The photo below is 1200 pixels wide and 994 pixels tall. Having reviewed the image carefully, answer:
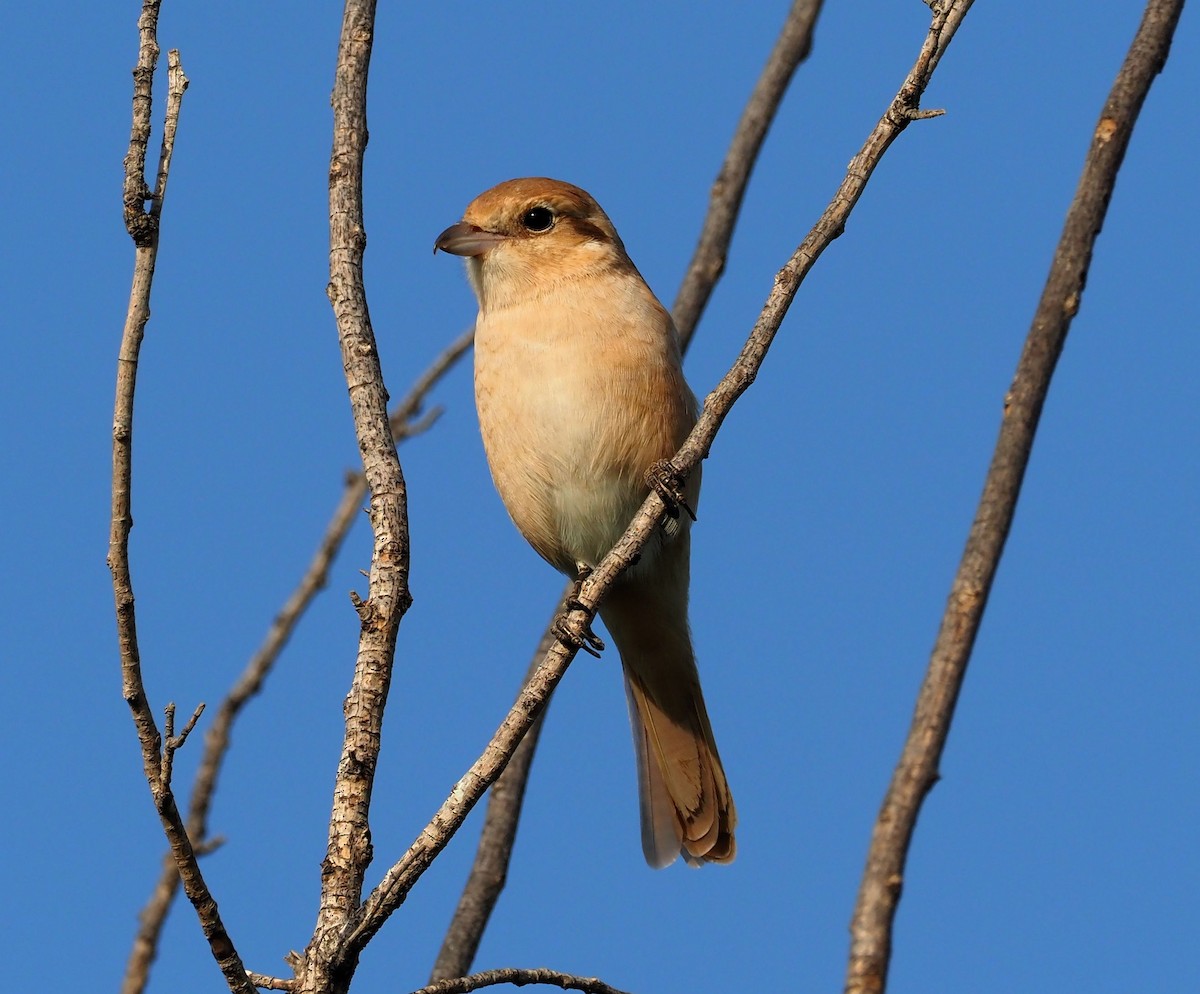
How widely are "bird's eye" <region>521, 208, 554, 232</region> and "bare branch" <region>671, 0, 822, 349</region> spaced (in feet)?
2.53

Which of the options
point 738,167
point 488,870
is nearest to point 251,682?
point 488,870

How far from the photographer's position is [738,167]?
19.8 feet

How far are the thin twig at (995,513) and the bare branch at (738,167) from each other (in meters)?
1.69

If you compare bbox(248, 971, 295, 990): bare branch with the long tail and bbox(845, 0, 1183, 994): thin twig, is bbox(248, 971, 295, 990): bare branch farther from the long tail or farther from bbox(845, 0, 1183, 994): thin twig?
the long tail

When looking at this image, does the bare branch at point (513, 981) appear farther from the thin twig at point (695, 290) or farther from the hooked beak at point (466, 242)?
the hooked beak at point (466, 242)

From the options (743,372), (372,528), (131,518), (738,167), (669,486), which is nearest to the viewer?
(131,518)

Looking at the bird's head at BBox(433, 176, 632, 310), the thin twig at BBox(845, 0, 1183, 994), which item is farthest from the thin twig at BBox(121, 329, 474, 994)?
the thin twig at BBox(845, 0, 1183, 994)

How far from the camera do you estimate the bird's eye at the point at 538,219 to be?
5.16m

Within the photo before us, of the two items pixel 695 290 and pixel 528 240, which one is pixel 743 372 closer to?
pixel 528 240

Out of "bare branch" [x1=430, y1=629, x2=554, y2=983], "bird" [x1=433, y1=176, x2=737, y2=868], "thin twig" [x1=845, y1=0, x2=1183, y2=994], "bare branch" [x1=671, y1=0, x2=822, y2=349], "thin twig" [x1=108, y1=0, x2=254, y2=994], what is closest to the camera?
"thin twig" [x1=108, y1=0, x2=254, y2=994]

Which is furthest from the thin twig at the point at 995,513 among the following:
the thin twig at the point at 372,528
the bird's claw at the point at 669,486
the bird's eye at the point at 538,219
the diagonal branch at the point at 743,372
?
the bird's eye at the point at 538,219

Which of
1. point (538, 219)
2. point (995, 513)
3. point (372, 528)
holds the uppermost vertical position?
point (538, 219)

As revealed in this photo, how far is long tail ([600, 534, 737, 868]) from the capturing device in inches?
202

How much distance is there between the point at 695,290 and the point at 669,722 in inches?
68.6
